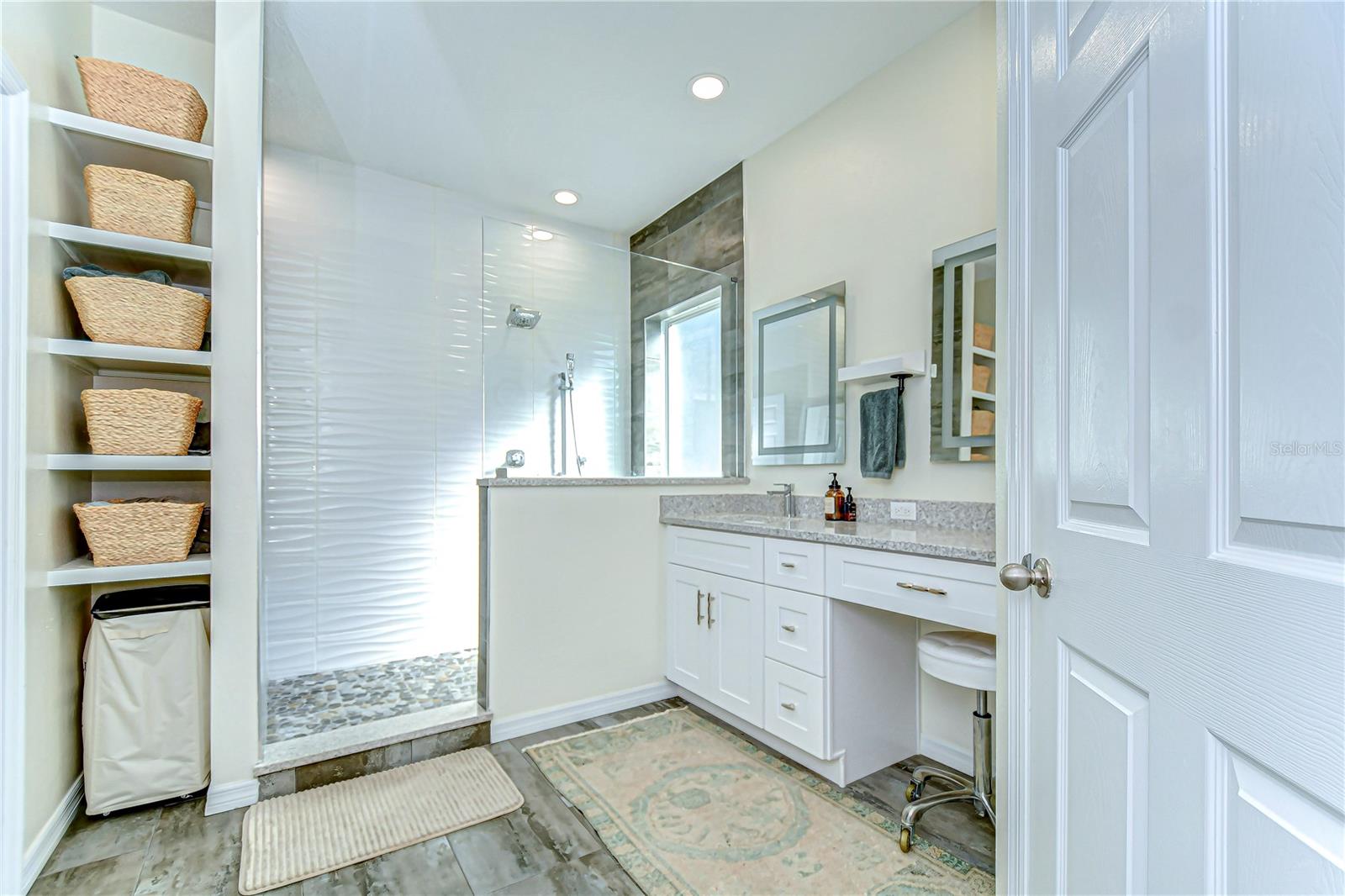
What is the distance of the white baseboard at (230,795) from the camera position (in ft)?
6.31

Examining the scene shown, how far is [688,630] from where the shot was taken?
273 cm

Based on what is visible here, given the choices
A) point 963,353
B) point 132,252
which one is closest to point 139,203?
point 132,252

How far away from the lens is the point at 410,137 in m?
3.08

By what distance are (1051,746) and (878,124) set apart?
251 centimetres

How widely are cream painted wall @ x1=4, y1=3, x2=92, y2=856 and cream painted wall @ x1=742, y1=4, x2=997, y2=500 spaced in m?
2.74

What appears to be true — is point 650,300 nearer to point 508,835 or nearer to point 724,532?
point 724,532

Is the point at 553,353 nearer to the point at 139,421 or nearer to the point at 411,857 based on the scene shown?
the point at 139,421

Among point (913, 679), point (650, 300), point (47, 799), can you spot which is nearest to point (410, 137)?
point (650, 300)

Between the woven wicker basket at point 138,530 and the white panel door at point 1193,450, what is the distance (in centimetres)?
242

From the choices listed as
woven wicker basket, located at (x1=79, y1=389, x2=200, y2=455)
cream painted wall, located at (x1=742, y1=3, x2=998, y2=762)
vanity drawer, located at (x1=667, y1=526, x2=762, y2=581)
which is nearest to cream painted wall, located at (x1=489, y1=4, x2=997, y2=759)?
cream painted wall, located at (x1=742, y1=3, x2=998, y2=762)

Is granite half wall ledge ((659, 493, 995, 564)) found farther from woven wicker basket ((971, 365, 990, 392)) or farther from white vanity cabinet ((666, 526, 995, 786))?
woven wicker basket ((971, 365, 990, 392))

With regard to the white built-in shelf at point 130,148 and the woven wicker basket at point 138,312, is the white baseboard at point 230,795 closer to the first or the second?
the woven wicker basket at point 138,312

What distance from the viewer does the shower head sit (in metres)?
2.74

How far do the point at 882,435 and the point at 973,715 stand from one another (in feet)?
3.52
